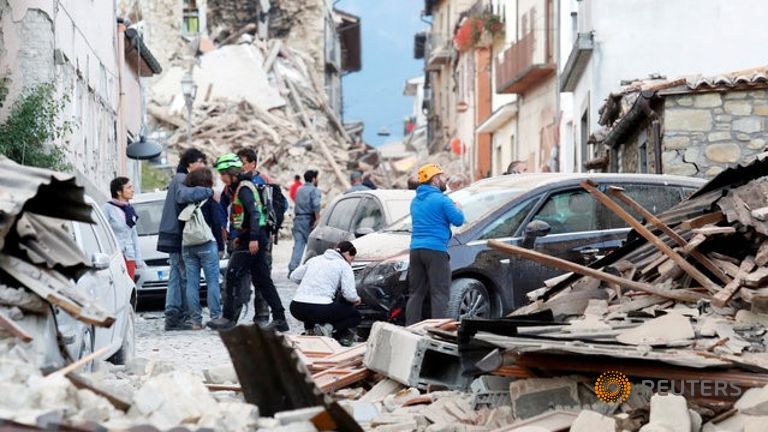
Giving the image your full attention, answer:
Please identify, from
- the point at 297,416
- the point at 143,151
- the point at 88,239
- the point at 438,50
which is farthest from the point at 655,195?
the point at 438,50

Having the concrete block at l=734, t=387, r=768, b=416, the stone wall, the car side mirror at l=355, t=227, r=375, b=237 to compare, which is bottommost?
the concrete block at l=734, t=387, r=768, b=416

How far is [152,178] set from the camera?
125ft

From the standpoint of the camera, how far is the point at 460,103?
56406 millimetres

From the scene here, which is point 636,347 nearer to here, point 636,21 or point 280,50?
point 636,21

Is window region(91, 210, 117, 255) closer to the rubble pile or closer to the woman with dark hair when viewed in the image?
the woman with dark hair

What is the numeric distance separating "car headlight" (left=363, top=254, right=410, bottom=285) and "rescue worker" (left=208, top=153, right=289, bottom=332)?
1.07 m

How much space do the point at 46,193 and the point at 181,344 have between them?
592 centimetres

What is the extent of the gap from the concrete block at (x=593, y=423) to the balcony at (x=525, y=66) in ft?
93.3

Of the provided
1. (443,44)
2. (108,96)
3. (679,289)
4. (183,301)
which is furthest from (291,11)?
(679,289)

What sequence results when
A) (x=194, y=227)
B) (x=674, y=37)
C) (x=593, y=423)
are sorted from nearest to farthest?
(x=593, y=423), (x=194, y=227), (x=674, y=37)

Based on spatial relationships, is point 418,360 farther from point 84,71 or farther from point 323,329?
point 84,71

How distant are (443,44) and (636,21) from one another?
149 feet

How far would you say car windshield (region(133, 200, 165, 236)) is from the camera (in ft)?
60.1

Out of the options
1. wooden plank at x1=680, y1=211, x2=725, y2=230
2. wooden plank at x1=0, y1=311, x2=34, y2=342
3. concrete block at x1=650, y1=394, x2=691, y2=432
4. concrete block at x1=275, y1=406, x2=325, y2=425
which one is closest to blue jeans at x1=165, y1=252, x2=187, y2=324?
wooden plank at x1=680, y1=211, x2=725, y2=230
